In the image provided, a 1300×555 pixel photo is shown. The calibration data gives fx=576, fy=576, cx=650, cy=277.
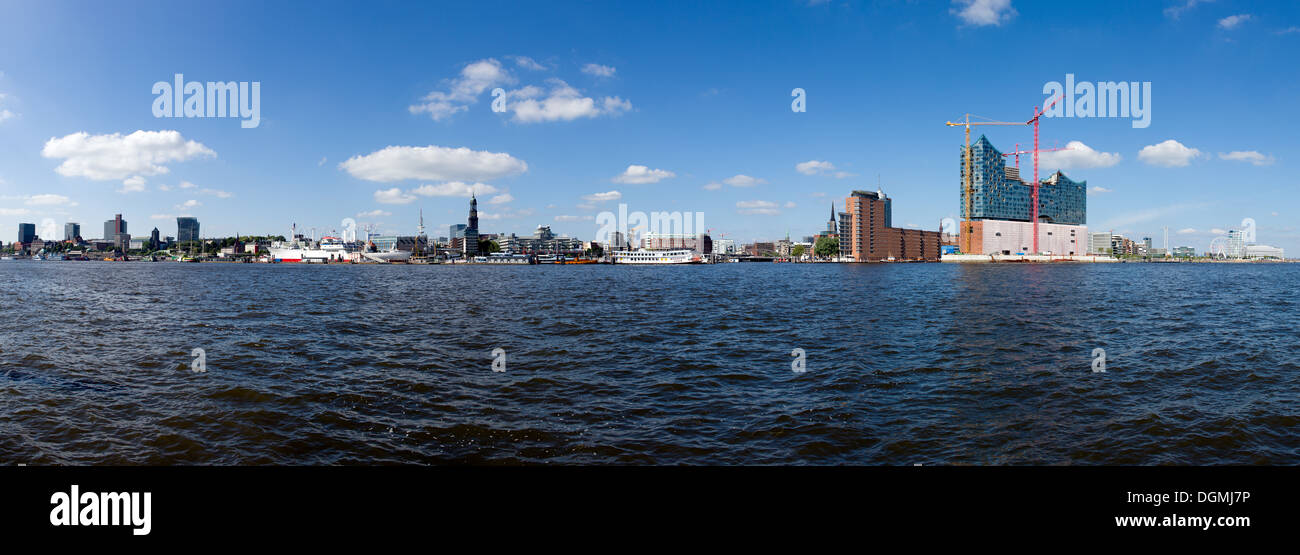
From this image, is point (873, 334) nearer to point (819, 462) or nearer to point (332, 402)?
point (819, 462)

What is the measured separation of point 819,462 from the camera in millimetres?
10602

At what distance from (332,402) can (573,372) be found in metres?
6.97

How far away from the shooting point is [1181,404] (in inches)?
575
